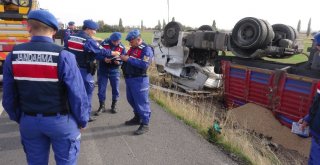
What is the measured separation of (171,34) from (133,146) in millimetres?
5317

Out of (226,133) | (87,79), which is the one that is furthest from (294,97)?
(87,79)

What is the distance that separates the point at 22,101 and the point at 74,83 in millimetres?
444

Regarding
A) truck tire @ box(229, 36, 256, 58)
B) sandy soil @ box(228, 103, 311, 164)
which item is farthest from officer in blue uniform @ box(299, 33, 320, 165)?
truck tire @ box(229, 36, 256, 58)

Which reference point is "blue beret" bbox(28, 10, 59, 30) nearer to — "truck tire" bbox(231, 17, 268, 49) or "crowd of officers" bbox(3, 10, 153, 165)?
"crowd of officers" bbox(3, 10, 153, 165)

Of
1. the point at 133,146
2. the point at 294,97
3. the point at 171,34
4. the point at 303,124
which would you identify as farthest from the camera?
the point at 171,34

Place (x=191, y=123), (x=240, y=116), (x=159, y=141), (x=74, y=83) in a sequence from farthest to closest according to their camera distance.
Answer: (x=240, y=116) < (x=191, y=123) < (x=159, y=141) < (x=74, y=83)

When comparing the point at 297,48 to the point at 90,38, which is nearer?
the point at 90,38

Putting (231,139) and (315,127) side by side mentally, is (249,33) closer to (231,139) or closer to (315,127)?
(231,139)

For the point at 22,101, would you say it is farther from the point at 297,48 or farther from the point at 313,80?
the point at 297,48

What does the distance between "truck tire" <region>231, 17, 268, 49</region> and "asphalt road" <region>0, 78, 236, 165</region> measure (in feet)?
8.57

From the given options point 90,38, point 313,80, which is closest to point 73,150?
point 90,38

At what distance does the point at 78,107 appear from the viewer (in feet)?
8.01

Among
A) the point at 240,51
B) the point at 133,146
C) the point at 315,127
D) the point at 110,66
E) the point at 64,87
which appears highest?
the point at 64,87

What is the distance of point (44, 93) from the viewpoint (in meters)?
2.28
